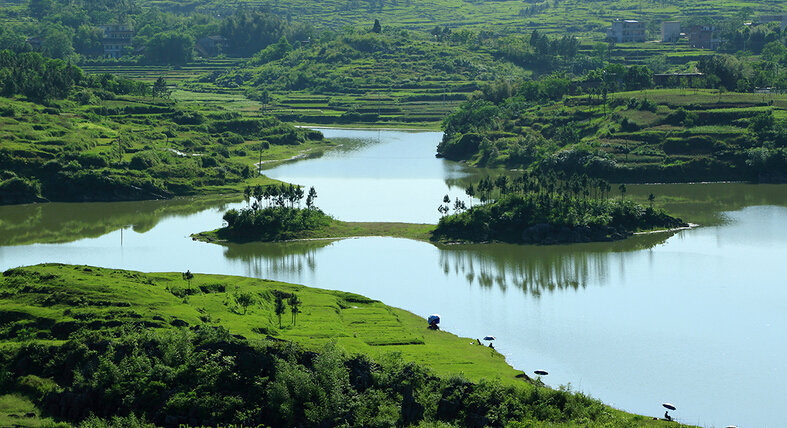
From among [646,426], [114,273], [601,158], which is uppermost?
[601,158]

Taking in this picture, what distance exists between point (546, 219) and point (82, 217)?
40.6 m

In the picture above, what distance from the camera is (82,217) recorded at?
298 feet

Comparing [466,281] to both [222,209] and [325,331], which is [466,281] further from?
[222,209]

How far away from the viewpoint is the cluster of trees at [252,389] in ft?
136

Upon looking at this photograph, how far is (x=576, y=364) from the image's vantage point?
49.9 metres

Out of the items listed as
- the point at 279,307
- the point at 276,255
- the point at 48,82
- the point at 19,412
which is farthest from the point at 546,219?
the point at 48,82

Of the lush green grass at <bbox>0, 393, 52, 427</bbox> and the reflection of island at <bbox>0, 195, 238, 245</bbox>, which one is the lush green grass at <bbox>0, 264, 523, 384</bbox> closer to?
the lush green grass at <bbox>0, 393, 52, 427</bbox>

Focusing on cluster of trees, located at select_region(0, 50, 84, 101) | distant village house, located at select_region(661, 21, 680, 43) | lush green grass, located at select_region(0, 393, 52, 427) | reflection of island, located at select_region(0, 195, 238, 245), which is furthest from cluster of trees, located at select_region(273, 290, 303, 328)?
distant village house, located at select_region(661, 21, 680, 43)

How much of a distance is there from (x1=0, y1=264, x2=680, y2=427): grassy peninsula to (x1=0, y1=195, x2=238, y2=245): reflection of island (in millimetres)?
32487

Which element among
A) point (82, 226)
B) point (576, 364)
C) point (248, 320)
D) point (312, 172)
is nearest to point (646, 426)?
point (576, 364)

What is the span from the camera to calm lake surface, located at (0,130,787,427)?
48250 mm

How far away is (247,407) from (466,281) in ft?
89.3

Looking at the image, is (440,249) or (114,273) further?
(440,249)

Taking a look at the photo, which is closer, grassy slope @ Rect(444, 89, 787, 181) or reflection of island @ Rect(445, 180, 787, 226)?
reflection of island @ Rect(445, 180, 787, 226)
